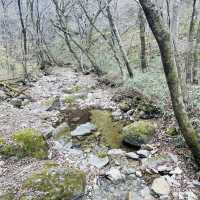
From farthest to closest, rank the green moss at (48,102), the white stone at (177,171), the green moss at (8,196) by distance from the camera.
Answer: the green moss at (48,102)
the white stone at (177,171)
the green moss at (8,196)

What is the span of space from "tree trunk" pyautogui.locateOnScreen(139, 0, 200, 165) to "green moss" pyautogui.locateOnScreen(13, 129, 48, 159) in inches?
129

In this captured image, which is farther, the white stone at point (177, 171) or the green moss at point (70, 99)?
the green moss at point (70, 99)

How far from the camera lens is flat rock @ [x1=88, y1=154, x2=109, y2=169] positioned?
6.32 meters

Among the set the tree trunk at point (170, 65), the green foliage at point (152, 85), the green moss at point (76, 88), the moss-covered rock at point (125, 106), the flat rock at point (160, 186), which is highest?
the tree trunk at point (170, 65)

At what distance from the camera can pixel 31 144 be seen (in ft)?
21.9

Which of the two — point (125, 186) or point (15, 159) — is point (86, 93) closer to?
point (15, 159)

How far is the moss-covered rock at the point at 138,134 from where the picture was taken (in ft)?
23.7

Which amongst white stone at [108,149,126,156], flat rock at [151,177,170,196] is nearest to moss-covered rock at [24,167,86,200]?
flat rock at [151,177,170,196]

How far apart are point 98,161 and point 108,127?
7.62ft

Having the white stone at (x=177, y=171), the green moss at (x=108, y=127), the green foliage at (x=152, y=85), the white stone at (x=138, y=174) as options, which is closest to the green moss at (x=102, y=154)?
the green moss at (x=108, y=127)

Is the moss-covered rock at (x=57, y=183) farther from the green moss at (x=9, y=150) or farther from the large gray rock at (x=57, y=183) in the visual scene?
the green moss at (x=9, y=150)

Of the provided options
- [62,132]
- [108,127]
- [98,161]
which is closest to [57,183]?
[98,161]

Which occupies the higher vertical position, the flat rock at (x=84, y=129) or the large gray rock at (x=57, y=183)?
the large gray rock at (x=57, y=183)

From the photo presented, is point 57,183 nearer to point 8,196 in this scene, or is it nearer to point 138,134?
point 8,196
